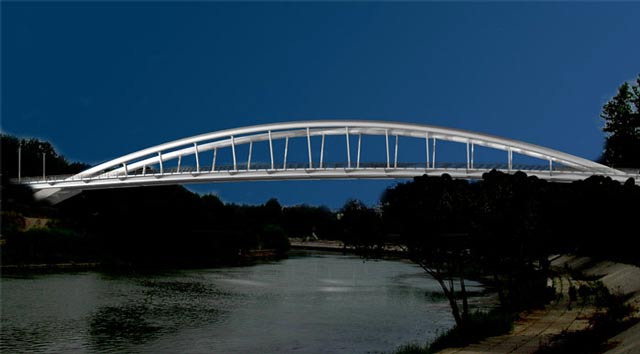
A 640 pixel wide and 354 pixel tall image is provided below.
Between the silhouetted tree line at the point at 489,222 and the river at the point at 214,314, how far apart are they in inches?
109

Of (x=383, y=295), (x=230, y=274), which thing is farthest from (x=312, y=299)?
(x=230, y=274)

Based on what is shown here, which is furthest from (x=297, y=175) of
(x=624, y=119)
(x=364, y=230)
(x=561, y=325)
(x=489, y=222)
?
(x=561, y=325)

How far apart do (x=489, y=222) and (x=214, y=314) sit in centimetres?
1130

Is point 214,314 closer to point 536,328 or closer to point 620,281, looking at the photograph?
point 536,328

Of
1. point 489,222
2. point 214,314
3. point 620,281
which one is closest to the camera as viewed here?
point 489,222

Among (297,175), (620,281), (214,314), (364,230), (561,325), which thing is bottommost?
(214,314)

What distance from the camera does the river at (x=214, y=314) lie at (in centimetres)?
1869

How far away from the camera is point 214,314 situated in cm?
2470

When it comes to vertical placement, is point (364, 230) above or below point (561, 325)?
above

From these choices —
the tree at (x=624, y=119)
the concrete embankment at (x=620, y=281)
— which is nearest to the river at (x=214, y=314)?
the concrete embankment at (x=620, y=281)

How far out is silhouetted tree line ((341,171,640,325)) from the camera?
663 inches

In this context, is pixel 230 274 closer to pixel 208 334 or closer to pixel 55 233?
pixel 55 233

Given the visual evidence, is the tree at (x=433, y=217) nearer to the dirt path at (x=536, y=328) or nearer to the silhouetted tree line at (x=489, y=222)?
the silhouetted tree line at (x=489, y=222)

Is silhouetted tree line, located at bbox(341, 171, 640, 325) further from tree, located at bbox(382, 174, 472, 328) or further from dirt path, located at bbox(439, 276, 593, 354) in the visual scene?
dirt path, located at bbox(439, 276, 593, 354)
